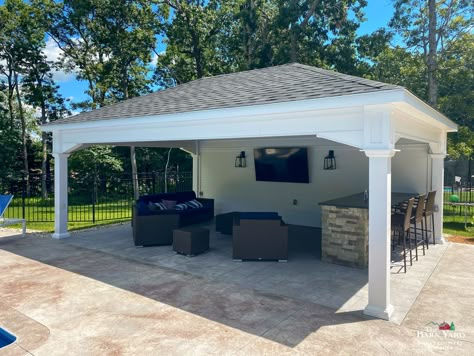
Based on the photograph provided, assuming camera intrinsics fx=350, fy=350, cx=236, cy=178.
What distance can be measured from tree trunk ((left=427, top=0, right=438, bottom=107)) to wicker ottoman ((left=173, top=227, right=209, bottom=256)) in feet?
37.5

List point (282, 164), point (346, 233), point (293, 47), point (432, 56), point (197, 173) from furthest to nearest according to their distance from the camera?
point (293, 47)
point (432, 56)
point (197, 173)
point (282, 164)
point (346, 233)

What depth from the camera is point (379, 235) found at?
456 centimetres

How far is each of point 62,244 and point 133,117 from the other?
12.2ft

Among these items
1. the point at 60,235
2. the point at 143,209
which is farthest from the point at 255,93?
the point at 60,235

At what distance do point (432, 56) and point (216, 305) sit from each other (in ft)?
48.1

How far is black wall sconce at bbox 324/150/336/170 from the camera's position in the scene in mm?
10195

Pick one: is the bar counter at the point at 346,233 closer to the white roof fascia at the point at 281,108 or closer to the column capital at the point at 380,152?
the column capital at the point at 380,152

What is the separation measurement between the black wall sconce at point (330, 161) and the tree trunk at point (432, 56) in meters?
6.62

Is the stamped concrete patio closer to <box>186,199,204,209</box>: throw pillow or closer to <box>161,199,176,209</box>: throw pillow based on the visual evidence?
<box>161,199,176,209</box>: throw pillow

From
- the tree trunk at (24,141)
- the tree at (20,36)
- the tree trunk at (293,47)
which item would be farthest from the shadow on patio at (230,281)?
the tree at (20,36)

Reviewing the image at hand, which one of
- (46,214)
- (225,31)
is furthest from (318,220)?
(225,31)

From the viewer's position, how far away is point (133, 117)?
23.9 feet

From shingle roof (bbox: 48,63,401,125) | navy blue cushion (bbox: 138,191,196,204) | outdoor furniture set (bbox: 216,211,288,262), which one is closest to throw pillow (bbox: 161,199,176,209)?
navy blue cushion (bbox: 138,191,196,204)

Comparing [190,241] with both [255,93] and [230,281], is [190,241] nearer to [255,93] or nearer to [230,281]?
[230,281]
